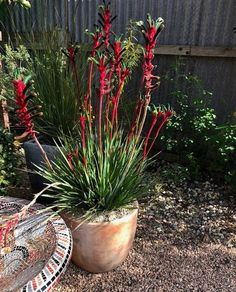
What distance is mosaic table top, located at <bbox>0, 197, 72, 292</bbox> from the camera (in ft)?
4.31

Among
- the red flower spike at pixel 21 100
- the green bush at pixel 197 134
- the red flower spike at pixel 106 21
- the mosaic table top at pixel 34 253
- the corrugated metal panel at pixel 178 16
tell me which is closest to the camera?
the mosaic table top at pixel 34 253

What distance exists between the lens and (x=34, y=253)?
1.53 meters

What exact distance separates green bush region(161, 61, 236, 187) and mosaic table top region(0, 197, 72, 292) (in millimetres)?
1678

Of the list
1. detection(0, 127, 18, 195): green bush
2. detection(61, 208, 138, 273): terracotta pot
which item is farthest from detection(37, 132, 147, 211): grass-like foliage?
detection(0, 127, 18, 195): green bush

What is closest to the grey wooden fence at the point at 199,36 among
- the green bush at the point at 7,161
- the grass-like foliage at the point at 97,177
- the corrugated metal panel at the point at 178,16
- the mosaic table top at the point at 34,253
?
the corrugated metal panel at the point at 178,16

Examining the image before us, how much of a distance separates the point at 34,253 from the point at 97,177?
2.00ft

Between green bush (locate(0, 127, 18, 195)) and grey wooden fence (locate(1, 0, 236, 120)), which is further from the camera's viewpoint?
grey wooden fence (locate(1, 0, 236, 120))

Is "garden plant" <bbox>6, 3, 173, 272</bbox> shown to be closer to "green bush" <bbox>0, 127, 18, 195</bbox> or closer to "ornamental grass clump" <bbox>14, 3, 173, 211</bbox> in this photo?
"ornamental grass clump" <bbox>14, 3, 173, 211</bbox>

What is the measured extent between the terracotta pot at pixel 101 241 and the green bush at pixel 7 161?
2.72 feet

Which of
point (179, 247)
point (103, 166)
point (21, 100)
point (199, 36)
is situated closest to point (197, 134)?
point (199, 36)

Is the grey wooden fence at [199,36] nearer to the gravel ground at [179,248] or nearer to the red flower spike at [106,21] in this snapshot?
the gravel ground at [179,248]

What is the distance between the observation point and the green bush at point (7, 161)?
2.46 meters

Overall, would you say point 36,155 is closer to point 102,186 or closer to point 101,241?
point 102,186

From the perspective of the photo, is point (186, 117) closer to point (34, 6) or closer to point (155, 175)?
point (155, 175)
